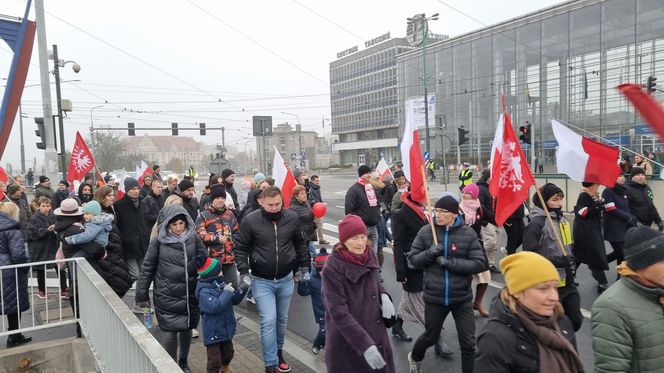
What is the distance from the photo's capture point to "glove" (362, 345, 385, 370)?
3.08 meters

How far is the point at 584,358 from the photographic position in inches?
186

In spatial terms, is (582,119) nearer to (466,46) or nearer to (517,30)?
(517,30)

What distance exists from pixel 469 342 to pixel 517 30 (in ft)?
153

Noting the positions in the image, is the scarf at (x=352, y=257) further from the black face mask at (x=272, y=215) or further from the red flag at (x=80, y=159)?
the red flag at (x=80, y=159)

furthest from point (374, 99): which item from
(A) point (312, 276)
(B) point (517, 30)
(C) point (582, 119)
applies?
(A) point (312, 276)

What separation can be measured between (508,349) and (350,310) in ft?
4.46

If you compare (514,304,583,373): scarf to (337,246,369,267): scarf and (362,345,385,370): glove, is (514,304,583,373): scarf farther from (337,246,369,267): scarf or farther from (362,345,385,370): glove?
(337,246,369,267): scarf

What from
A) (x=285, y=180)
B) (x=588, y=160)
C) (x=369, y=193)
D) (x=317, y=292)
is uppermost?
(x=588, y=160)

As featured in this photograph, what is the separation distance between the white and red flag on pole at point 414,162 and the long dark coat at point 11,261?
4.27m

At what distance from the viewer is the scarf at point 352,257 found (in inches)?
134

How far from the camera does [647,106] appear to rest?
8.52 ft

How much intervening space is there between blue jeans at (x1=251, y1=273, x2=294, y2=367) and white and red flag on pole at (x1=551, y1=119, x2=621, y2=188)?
3303 millimetres

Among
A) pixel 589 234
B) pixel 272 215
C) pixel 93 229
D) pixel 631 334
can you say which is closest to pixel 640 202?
pixel 589 234

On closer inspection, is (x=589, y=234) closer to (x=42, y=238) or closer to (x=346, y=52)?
(x=42, y=238)
